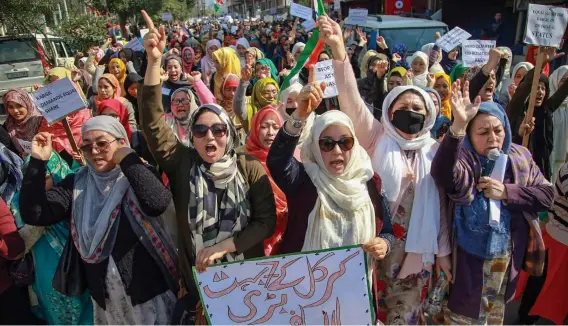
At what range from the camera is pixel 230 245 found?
2.06m

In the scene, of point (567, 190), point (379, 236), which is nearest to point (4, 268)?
point (379, 236)

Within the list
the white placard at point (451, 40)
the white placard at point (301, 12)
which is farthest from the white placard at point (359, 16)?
the white placard at point (451, 40)

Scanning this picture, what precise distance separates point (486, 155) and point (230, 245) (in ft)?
4.47

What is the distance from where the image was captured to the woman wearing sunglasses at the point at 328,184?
2.02 metres

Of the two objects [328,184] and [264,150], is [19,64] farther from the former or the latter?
[328,184]

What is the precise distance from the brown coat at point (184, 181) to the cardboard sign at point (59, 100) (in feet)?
2.94

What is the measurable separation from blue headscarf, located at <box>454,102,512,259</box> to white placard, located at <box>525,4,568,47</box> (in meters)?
1.82

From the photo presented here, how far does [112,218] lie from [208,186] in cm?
49

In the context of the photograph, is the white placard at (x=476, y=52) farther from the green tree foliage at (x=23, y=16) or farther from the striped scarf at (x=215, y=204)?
Answer: the green tree foliage at (x=23, y=16)

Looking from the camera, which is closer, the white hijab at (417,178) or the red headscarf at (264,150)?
the white hijab at (417,178)

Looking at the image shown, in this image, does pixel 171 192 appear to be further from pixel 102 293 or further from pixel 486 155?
pixel 486 155

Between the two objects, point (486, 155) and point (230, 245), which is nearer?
point (230, 245)

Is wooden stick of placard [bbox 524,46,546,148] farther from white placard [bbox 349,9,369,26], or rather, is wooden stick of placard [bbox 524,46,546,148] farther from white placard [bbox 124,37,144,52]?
white placard [bbox 124,37,144,52]

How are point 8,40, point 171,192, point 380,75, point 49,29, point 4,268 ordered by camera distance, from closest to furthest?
point 171,192, point 4,268, point 380,75, point 8,40, point 49,29
